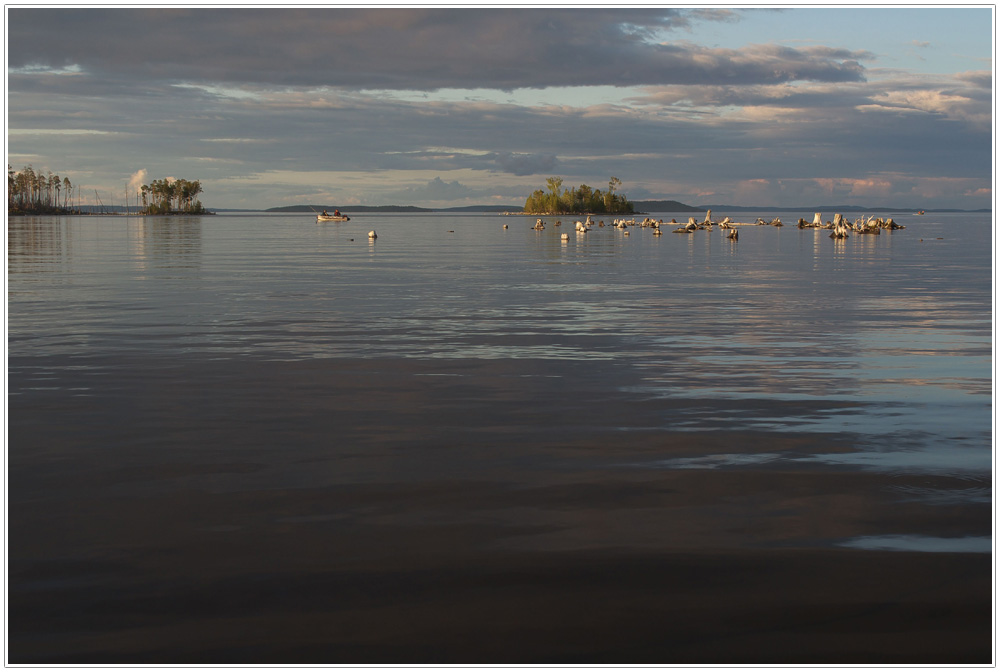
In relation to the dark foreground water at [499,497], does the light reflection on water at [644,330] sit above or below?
above

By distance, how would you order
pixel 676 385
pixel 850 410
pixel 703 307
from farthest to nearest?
pixel 703 307
pixel 676 385
pixel 850 410

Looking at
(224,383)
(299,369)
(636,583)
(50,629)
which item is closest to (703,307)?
(299,369)

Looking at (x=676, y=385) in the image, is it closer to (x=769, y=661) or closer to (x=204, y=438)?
(x=204, y=438)

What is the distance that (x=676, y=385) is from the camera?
14.2 metres

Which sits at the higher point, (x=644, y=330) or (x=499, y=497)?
(x=644, y=330)

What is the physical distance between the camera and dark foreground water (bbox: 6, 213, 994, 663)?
6234 mm

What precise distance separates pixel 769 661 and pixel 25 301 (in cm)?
2695

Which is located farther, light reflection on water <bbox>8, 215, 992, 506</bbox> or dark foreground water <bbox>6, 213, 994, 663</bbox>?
light reflection on water <bbox>8, 215, 992, 506</bbox>

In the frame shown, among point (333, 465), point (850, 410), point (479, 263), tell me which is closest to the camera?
point (333, 465)

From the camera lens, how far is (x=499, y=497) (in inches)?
343

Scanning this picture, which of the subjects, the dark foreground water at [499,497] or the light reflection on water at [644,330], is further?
the light reflection on water at [644,330]

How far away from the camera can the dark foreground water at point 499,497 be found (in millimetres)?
6234

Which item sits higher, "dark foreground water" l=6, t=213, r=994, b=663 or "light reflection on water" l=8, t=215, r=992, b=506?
"light reflection on water" l=8, t=215, r=992, b=506

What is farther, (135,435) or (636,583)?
(135,435)
